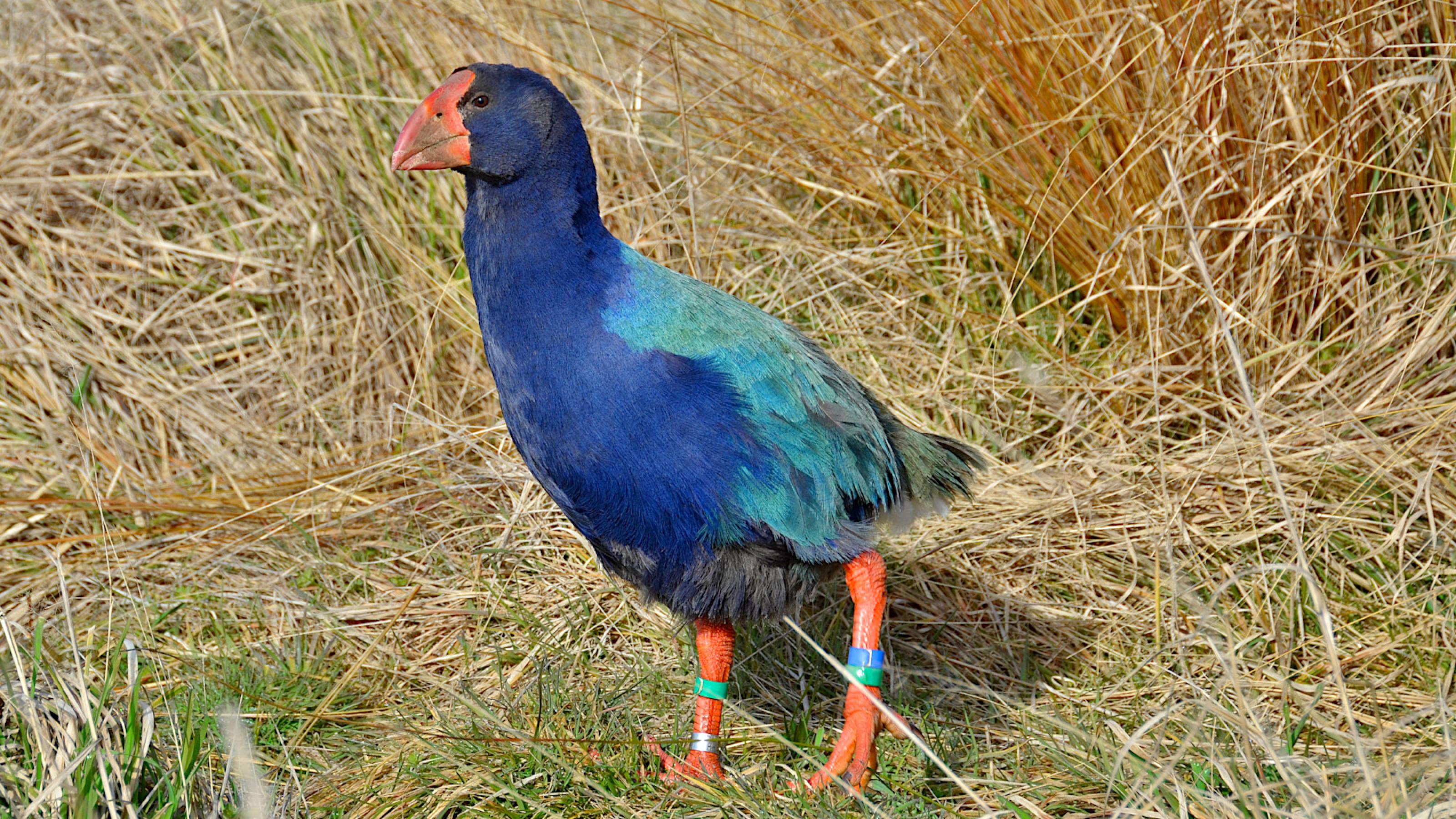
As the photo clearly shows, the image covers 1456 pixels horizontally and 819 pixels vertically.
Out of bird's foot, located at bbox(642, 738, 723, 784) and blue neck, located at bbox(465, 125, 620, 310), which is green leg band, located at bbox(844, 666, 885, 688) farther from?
blue neck, located at bbox(465, 125, 620, 310)

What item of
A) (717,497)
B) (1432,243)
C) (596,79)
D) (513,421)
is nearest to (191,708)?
(513,421)

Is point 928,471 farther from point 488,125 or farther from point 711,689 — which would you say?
point 488,125

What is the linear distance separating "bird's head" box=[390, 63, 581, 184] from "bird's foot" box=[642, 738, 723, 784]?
1.01 m

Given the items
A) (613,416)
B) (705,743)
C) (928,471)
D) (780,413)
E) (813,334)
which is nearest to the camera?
(613,416)

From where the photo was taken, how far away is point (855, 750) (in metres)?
2.17

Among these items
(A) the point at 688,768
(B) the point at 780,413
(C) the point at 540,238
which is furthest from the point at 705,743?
(C) the point at 540,238

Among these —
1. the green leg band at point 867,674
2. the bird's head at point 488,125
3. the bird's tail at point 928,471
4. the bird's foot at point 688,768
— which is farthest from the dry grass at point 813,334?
the bird's head at point 488,125

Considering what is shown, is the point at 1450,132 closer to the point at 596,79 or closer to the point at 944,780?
the point at 944,780

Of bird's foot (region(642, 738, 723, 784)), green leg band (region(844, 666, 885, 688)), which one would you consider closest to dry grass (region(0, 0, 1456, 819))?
bird's foot (region(642, 738, 723, 784))

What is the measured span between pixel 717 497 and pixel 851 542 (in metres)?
0.26

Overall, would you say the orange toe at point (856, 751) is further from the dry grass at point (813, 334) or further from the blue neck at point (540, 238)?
the blue neck at point (540, 238)

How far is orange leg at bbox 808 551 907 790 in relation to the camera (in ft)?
7.07

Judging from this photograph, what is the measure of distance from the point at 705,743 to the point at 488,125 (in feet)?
3.59

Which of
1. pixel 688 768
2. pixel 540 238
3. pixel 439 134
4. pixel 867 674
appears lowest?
pixel 688 768
